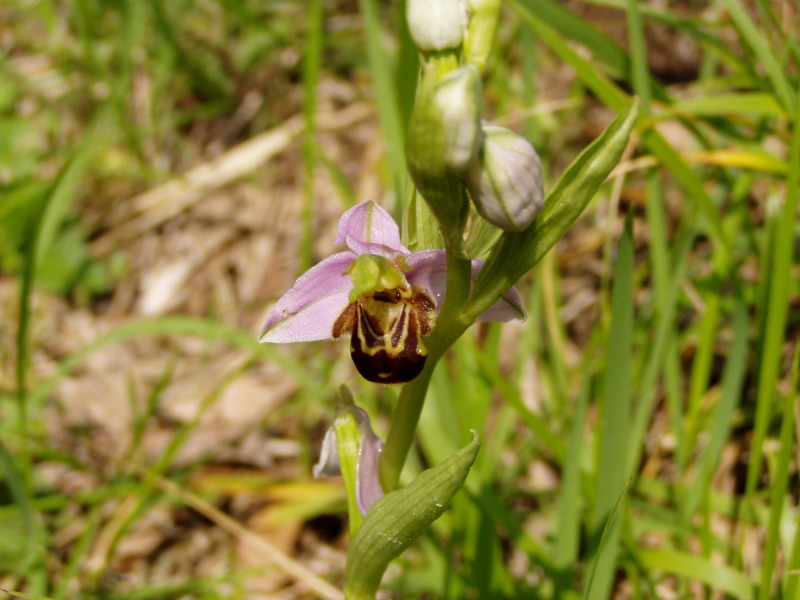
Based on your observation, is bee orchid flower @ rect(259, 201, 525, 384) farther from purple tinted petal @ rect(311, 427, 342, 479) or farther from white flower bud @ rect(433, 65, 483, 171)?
white flower bud @ rect(433, 65, 483, 171)

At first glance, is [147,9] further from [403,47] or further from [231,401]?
[403,47]

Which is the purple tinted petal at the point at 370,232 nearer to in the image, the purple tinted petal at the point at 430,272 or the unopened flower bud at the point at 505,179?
the purple tinted petal at the point at 430,272

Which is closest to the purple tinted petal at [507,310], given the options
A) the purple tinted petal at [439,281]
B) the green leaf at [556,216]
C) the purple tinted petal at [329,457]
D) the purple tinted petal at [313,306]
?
the purple tinted petal at [439,281]

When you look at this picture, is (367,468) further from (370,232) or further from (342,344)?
(342,344)

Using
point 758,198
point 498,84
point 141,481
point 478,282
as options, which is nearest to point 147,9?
point 498,84

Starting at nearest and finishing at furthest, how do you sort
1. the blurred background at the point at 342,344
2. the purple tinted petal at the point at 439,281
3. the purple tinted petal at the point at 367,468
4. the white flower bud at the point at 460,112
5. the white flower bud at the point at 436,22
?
the white flower bud at the point at 460,112 < the white flower bud at the point at 436,22 < the purple tinted petal at the point at 439,281 < the purple tinted petal at the point at 367,468 < the blurred background at the point at 342,344

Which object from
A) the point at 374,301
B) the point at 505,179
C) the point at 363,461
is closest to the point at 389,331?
the point at 374,301

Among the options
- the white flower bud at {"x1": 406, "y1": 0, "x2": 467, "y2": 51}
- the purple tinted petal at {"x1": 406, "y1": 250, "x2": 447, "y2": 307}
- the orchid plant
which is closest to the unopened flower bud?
the orchid plant
